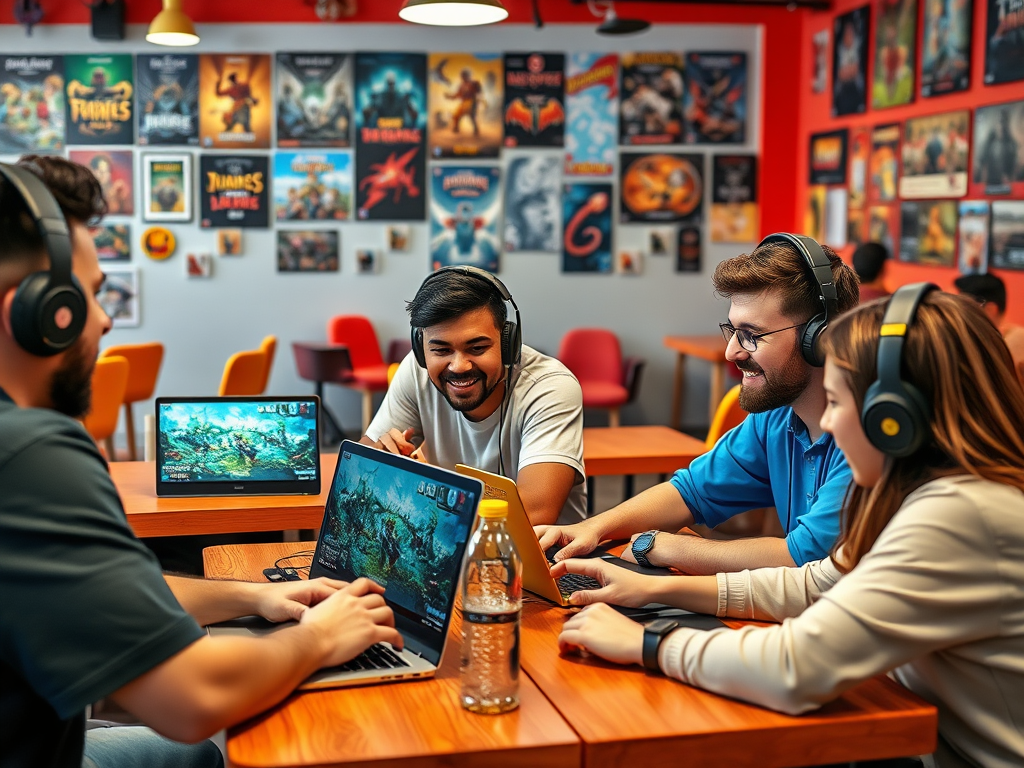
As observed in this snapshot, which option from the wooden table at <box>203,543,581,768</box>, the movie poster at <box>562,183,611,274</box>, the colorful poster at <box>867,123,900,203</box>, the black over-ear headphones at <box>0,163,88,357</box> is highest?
the colorful poster at <box>867,123,900,203</box>

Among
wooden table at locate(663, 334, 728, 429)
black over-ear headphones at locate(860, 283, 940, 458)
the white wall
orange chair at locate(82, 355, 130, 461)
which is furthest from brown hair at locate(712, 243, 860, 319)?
the white wall

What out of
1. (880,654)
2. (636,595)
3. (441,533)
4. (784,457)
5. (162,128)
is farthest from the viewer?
(162,128)

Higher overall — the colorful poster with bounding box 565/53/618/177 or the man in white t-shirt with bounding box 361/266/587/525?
the colorful poster with bounding box 565/53/618/177

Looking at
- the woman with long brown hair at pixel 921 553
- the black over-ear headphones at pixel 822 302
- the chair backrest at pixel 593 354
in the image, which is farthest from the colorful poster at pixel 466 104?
the woman with long brown hair at pixel 921 553

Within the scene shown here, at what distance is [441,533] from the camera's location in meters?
1.51

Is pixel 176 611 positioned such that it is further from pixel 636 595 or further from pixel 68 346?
pixel 636 595

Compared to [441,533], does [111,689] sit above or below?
below

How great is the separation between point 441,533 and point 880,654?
633 millimetres

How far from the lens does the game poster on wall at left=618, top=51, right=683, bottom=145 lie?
7.34 m

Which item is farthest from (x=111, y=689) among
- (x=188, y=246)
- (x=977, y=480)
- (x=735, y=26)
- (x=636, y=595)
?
(x=735, y=26)

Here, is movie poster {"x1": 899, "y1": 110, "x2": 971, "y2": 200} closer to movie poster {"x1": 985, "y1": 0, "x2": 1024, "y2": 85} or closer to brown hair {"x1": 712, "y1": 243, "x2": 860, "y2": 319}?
movie poster {"x1": 985, "y1": 0, "x2": 1024, "y2": 85}

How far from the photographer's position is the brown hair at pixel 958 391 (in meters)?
1.40

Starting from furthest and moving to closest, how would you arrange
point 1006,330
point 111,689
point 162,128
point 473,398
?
point 162,128, point 1006,330, point 473,398, point 111,689

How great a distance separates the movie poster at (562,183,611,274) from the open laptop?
19.0ft
